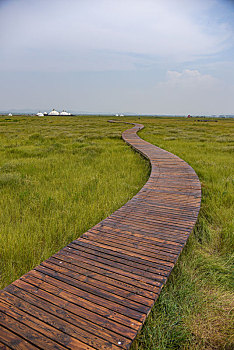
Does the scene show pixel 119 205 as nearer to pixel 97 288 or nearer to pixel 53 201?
pixel 53 201

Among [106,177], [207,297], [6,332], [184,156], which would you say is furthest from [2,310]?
[184,156]

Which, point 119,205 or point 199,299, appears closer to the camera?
point 199,299

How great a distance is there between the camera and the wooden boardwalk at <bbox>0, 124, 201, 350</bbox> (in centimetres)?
156

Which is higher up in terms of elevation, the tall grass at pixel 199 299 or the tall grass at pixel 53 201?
the tall grass at pixel 53 201

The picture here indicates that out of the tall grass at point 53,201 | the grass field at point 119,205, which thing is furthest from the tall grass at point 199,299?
the tall grass at point 53,201

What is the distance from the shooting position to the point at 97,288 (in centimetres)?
204

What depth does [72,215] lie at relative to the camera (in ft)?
13.5

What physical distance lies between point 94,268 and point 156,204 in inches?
87.4

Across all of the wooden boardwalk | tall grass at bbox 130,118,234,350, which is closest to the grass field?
tall grass at bbox 130,118,234,350

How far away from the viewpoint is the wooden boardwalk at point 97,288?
1.56 metres

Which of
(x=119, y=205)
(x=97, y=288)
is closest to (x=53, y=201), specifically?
(x=119, y=205)

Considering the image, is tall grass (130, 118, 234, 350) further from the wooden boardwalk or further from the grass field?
the wooden boardwalk

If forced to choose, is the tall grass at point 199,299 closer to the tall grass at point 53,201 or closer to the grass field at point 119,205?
the grass field at point 119,205

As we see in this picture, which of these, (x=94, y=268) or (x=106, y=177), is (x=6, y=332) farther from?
(x=106, y=177)
